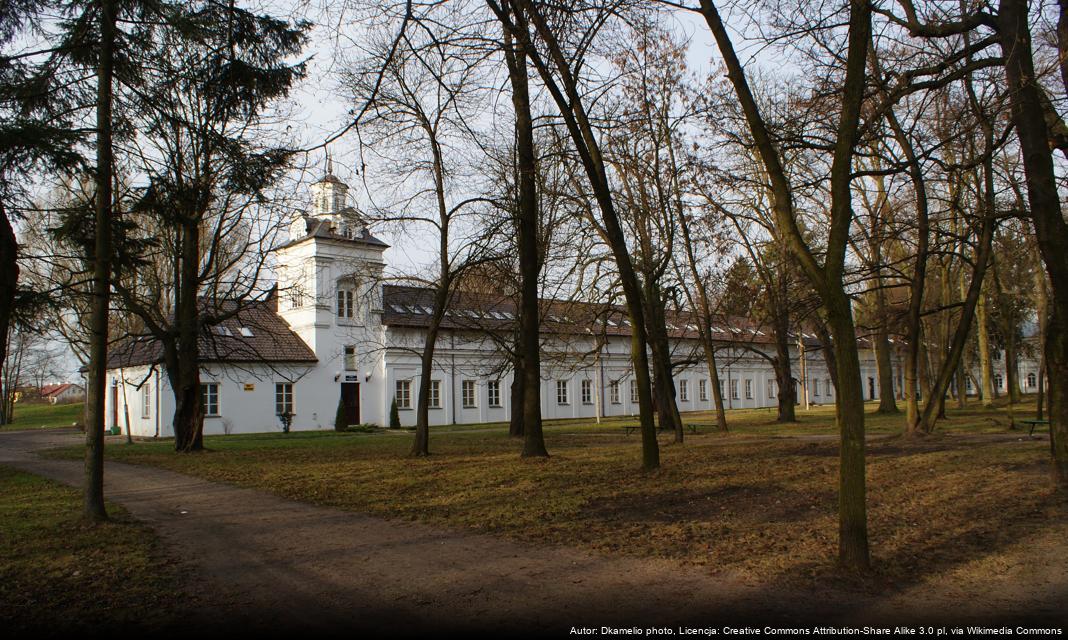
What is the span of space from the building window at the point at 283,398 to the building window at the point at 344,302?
450cm

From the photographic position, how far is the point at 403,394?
39938 millimetres

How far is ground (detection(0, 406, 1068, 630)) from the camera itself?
5773mm

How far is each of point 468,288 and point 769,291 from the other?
27.2ft

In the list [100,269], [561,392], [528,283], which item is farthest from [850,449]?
[561,392]

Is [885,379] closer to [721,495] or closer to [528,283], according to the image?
[528,283]

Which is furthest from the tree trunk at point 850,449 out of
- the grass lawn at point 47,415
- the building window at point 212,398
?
the grass lawn at point 47,415

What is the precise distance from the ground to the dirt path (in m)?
0.03

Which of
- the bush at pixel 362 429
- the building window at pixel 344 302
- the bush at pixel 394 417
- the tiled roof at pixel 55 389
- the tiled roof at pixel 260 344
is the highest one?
the building window at pixel 344 302

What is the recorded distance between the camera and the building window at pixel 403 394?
3970 cm

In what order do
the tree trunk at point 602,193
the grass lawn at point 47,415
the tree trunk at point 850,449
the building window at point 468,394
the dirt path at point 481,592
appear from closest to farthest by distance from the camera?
the dirt path at point 481,592, the tree trunk at point 850,449, the tree trunk at point 602,193, the building window at point 468,394, the grass lawn at point 47,415

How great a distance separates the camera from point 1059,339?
1008 cm

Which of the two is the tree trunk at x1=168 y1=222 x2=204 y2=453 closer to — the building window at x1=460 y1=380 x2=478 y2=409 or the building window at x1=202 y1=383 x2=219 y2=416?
the building window at x1=202 y1=383 x2=219 y2=416

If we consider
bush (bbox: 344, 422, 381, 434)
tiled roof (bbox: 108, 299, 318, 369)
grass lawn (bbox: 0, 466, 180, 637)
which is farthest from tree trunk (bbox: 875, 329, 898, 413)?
grass lawn (bbox: 0, 466, 180, 637)

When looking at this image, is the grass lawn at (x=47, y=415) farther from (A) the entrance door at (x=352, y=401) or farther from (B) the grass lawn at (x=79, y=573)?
(B) the grass lawn at (x=79, y=573)
